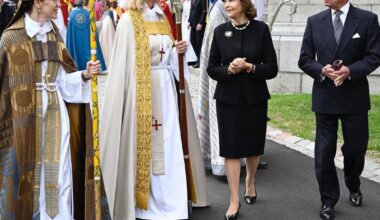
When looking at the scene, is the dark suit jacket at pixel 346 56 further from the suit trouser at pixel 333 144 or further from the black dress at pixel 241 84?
the black dress at pixel 241 84

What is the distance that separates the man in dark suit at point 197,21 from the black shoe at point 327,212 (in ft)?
27.2

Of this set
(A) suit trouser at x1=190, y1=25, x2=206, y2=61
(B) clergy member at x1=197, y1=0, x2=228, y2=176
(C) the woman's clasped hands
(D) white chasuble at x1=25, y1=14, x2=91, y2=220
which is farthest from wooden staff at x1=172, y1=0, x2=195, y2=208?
(A) suit trouser at x1=190, y1=25, x2=206, y2=61

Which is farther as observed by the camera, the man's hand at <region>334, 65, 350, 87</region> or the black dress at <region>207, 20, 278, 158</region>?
the black dress at <region>207, 20, 278, 158</region>

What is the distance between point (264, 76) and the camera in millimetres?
5902

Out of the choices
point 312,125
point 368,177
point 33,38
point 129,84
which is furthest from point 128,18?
point 312,125

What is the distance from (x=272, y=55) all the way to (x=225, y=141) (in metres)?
0.81

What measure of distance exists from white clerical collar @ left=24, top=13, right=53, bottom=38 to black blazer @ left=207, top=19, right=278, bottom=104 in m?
1.57

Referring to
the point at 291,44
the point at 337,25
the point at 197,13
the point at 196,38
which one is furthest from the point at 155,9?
the point at 196,38

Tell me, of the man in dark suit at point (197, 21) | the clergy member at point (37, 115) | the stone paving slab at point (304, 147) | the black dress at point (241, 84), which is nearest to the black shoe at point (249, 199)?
the black dress at point (241, 84)

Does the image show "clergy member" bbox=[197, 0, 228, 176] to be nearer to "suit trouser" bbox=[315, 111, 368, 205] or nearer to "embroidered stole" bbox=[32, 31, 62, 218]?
"suit trouser" bbox=[315, 111, 368, 205]

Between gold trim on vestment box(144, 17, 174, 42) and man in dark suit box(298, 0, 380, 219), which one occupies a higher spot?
gold trim on vestment box(144, 17, 174, 42)

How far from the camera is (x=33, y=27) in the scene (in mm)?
4930

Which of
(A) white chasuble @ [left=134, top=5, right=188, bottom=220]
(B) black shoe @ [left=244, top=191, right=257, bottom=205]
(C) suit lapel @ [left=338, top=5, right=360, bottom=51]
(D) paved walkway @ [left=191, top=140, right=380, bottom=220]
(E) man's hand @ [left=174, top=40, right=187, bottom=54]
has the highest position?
(C) suit lapel @ [left=338, top=5, right=360, bottom=51]

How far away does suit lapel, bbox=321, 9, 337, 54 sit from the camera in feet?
19.0
